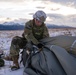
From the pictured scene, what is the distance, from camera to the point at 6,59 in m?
7.66

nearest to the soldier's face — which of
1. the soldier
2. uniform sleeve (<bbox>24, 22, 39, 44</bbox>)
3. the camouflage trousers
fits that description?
the soldier

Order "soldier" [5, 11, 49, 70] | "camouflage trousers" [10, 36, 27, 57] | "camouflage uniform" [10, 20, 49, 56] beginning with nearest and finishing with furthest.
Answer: "soldier" [5, 11, 49, 70], "camouflage uniform" [10, 20, 49, 56], "camouflage trousers" [10, 36, 27, 57]

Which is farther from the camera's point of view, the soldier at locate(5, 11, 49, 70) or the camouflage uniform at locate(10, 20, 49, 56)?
the camouflage uniform at locate(10, 20, 49, 56)

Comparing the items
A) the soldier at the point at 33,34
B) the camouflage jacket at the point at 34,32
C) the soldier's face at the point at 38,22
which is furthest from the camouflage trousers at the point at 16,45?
the soldier's face at the point at 38,22

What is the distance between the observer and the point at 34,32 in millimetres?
6645

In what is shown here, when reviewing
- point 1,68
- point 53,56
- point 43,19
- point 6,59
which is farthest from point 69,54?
point 6,59

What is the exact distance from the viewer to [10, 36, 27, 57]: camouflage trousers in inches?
262

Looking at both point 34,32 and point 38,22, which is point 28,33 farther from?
point 38,22

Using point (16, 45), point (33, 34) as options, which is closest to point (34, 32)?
point (33, 34)

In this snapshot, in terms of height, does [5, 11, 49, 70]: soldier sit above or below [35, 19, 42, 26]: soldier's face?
below

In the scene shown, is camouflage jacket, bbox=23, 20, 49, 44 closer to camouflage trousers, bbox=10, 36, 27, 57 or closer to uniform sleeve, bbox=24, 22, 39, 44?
uniform sleeve, bbox=24, 22, 39, 44

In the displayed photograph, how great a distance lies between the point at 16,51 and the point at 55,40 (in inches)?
40.5

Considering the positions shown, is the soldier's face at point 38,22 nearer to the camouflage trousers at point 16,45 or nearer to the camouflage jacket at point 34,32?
the camouflage jacket at point 34,32

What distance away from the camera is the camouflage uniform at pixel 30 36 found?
6.49m
